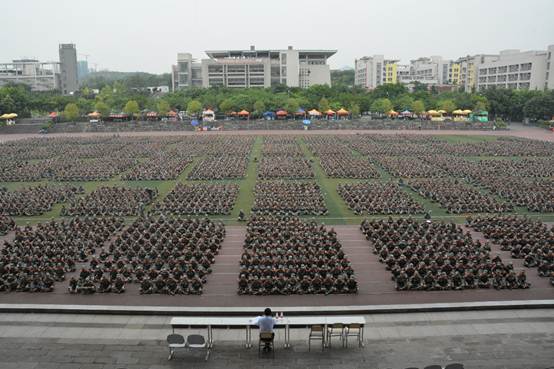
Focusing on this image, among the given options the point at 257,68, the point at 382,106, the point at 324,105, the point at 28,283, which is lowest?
the point at 28,283

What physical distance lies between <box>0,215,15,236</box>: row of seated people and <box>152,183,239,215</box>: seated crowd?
25.5ft

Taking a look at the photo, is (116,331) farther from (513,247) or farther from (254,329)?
(513,247)

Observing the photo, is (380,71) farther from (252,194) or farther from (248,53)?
(252,194)

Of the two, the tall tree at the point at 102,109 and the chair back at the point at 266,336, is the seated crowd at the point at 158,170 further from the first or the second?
the tall tree at the point at 102,109

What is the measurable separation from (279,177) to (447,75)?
182 metres

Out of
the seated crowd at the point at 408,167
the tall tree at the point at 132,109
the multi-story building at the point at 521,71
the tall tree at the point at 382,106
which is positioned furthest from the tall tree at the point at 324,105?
the multi-story building at the point at 521,71

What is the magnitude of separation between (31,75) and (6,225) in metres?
168

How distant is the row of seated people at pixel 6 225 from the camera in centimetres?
2489

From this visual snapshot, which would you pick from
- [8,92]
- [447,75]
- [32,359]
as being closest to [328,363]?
[32,359]

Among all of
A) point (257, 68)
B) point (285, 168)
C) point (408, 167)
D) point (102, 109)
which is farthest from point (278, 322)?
point (257, 68)

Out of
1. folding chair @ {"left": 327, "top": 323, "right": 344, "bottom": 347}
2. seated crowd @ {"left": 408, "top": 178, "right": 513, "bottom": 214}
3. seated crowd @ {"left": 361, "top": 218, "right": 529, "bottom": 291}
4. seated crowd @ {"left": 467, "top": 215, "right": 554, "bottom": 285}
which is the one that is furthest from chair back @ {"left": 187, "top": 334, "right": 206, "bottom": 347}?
seated crowd @ {"left": 408, "top": 178, "right": 513, "bottom": 214}

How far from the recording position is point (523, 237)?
22.0 metres

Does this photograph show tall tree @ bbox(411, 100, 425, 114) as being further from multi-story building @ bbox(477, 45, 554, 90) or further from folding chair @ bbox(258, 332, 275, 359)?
folding chair @ bbox(258, 332, 275, 359)

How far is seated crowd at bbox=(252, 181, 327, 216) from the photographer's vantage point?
2862 centimetres
